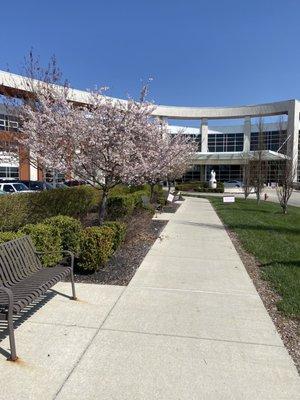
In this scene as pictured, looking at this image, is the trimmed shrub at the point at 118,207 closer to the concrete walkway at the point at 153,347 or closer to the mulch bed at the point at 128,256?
the mulch bed at the point at 128,256

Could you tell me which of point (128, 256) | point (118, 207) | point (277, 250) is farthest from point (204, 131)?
point (128, 256)

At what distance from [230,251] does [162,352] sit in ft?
19.4

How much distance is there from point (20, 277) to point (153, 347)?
197cm

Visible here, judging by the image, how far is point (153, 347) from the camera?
433 cm

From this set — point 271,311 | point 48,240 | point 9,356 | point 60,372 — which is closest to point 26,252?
point 48,240

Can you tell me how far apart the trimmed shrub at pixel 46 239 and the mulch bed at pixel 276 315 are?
129 inches

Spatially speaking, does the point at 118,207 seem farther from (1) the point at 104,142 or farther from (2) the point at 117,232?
(2) the point at 117,232

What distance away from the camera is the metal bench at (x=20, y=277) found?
407 centimetres

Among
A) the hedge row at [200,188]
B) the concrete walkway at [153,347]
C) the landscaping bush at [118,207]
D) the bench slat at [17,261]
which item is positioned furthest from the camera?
the hedge row at [200,188]

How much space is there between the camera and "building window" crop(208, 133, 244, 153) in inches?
2963

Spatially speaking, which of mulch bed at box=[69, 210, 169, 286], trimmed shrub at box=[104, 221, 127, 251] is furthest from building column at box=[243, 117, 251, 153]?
trimmed shrub at box=[104, 221, 127, 251]

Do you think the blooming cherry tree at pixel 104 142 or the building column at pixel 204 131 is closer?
the blooming cherry tree at pixel 104 142

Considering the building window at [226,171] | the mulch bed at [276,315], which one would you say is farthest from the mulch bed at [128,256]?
the building window at [226,171]

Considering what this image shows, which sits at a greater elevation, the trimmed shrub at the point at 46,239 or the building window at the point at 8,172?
the building window at the point at 8,172
